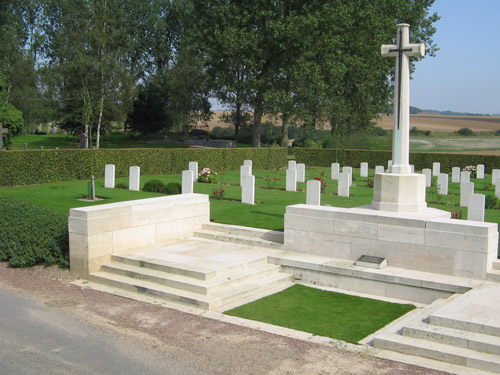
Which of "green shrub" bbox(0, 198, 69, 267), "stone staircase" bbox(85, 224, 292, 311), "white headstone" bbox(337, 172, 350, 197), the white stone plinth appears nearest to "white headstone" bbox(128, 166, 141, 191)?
"white headstone" bbox(337, 172, 350, 197)

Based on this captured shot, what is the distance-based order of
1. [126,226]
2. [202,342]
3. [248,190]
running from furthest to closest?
[248,190]
[126,226]
[202,342]

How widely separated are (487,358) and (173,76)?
43.3 metres

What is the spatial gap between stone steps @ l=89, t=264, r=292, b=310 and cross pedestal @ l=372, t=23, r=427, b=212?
91.4 inches

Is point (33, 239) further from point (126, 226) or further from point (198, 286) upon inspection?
point (198, 286)

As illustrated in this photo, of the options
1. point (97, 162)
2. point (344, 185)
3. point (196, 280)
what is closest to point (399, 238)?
point (196, 280)

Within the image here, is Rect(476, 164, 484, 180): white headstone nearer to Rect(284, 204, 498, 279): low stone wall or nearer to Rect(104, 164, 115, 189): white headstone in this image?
Rect(104, 164, 115, 189): white headstone

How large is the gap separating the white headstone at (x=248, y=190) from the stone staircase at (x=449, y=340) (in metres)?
9.76

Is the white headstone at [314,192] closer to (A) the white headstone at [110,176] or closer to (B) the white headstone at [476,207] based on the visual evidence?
(B) the white headstone at [476,207]

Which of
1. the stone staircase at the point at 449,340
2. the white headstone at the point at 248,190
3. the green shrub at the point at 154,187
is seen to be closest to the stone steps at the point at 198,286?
the stone staircase at the point at 449,340

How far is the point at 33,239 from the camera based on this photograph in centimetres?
1012

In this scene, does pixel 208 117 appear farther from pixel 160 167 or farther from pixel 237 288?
pixel 237 288

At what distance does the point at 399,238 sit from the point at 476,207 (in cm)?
401

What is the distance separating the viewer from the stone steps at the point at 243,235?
10654mm

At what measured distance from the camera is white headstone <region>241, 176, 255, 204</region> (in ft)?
53.3
